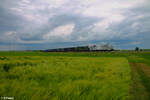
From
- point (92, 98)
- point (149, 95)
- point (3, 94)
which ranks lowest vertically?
point (149, 95)

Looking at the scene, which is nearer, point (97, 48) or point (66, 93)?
point (66, 93)

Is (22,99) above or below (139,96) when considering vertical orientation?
above

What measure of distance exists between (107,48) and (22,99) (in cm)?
11101

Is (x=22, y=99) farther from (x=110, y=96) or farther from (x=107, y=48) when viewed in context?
(x=107, y=48)

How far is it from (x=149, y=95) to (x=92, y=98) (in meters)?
2.77

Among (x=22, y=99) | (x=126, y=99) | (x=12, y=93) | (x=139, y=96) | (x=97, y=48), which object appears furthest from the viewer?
(x=97, y=48)

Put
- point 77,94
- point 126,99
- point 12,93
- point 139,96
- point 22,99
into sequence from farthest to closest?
point 139,96 → point 126,99 → point 77,94 → point 12,93 → point 22,99

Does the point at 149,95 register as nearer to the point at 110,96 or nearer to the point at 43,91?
the point at 110,96

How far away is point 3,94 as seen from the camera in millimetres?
3447

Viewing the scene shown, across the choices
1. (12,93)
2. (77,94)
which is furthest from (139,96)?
(12,93)

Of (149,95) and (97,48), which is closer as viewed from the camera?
(149,95)

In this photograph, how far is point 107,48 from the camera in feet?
357

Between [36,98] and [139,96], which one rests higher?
[36,98]

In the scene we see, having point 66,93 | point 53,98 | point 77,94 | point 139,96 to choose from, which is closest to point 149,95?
point 139,96
